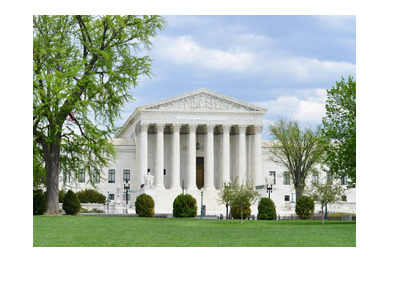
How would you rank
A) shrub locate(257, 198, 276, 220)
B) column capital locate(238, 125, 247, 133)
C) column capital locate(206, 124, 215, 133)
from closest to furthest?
shrub locate(257, 198, 276, 220) < column capital locate(206, 124, 215, 133) < column capital locate(238, 125, 247, 133)

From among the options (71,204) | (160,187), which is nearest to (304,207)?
(71,204)

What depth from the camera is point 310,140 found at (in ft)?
185

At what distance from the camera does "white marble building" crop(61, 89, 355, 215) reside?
7019 cm

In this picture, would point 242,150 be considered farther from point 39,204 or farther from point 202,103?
point 39,204

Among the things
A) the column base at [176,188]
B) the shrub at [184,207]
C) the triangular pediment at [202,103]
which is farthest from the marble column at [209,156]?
the shrub at [184,207]

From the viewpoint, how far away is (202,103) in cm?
7075

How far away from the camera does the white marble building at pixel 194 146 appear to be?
7019 centimetres

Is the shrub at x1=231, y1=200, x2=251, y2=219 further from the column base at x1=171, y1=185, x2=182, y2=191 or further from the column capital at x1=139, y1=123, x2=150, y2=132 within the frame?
the column capital at x1=139, y1=123, x2=150, y2=132

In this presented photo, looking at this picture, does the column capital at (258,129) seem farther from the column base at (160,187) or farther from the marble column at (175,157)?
the column base at (160,187)

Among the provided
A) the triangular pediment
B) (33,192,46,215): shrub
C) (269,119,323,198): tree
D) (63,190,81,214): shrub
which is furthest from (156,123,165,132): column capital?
(33,192,46,215): shrub

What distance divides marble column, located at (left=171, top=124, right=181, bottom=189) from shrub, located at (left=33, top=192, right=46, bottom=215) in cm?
3758

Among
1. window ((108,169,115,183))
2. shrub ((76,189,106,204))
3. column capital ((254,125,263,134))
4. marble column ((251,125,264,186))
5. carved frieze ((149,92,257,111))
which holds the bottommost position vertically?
shrub ((76,189,106,204))

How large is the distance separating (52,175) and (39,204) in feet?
7.67

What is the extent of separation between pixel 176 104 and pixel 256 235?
48.0 meters
